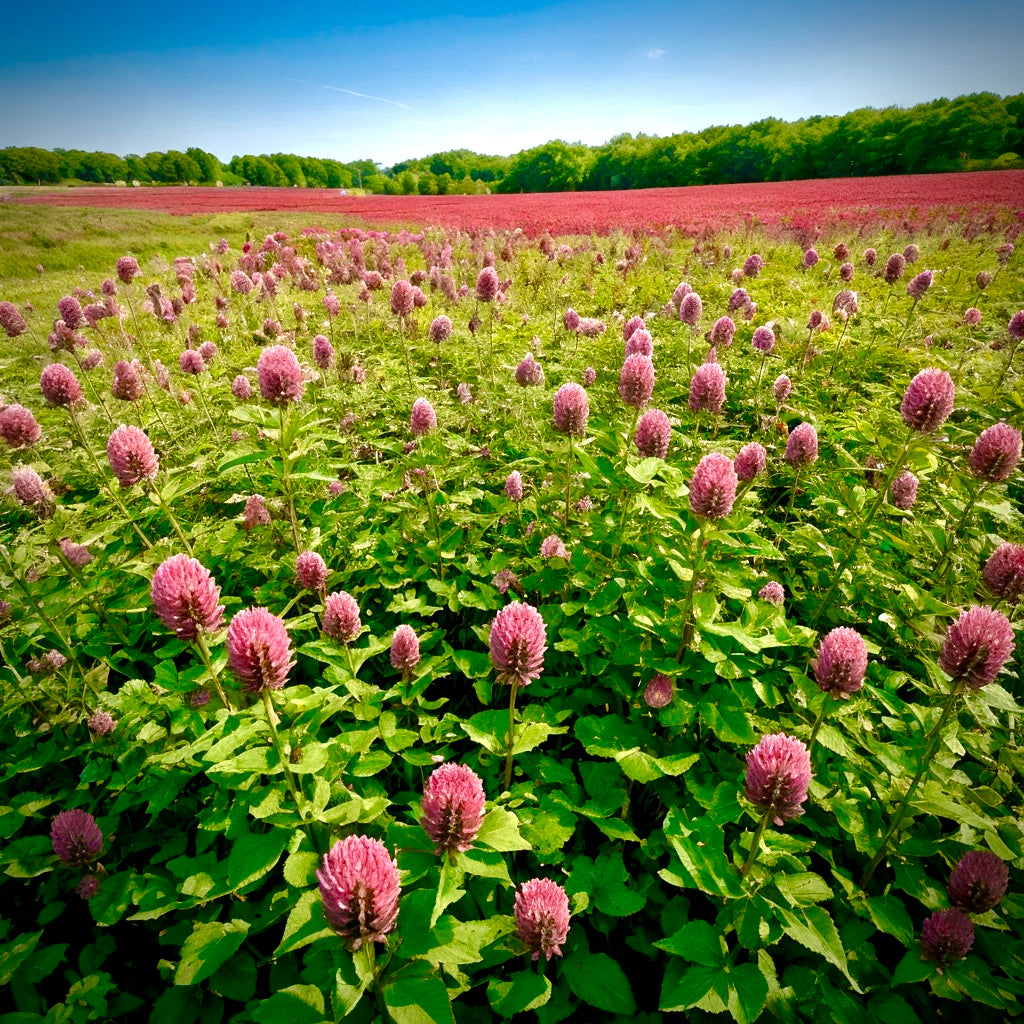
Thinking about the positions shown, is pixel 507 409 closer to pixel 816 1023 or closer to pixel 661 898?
pixel 661 898

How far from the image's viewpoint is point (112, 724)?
7.94 feet

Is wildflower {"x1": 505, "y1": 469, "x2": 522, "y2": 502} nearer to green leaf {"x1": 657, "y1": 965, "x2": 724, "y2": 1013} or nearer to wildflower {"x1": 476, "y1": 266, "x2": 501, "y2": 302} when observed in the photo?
green leaf {"x1": 657, "y1": 965, "x2": 724, "y2": 1013}

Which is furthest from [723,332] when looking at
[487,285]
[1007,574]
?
[1007,574]

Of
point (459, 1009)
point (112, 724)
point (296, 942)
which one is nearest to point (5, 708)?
point (112, 724)

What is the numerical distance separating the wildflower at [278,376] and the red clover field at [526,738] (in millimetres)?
23

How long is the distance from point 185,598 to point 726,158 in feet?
194

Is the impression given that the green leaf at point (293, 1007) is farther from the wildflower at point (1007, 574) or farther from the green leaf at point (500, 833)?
the wildflower at point (1007, 574)

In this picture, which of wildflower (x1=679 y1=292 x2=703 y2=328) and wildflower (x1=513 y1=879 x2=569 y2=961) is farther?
wildflower (x1=679 y1=292 x2=703 y2=328)

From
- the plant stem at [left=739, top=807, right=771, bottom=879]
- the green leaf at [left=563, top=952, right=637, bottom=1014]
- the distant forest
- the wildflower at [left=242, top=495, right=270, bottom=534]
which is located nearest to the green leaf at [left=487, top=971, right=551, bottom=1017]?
the green leaf at [left=563, top=952, right=637, bottom=1014]

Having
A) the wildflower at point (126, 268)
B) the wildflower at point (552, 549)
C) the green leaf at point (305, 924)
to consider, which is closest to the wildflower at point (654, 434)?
the wildflower at point (552, 549)

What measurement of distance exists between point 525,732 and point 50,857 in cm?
204

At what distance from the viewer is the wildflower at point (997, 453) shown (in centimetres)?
233

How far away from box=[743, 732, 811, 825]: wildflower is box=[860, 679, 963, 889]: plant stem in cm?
57

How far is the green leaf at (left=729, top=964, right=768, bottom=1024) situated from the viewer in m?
1.48
